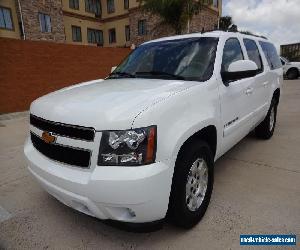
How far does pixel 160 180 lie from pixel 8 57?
9455mm

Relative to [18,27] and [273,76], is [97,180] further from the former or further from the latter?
[18,27]

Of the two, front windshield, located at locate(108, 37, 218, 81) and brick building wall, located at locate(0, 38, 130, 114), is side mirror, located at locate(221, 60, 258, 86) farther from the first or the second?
brick building wall, located at locate(0, 38, 130, 114)

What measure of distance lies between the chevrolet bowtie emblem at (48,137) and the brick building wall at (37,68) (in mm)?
8242

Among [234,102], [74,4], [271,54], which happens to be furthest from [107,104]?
[74,4]

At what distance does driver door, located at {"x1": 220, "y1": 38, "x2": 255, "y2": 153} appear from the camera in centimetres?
302

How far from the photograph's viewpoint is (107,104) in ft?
7.21

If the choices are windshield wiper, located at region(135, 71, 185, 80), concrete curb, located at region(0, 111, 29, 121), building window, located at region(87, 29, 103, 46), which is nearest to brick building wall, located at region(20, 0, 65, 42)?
building window, located at region(87, 29, 103, 46)

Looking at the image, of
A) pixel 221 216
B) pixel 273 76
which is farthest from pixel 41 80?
pixel 221 216

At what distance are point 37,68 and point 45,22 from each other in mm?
14473

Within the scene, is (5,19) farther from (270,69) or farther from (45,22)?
(270,69)

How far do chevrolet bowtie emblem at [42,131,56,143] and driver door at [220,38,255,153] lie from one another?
171 cm

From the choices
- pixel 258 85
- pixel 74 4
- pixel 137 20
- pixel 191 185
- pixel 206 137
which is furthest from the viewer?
pixel 74 4

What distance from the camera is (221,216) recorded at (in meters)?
2.77

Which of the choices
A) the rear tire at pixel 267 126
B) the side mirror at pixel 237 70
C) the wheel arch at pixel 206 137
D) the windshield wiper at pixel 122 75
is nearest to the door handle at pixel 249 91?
the side mirror at pixel 237 70
